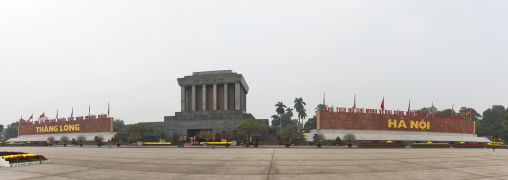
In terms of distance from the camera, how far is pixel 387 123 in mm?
68062

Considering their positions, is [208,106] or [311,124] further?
[311,124]

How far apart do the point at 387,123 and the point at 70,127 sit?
88822mm

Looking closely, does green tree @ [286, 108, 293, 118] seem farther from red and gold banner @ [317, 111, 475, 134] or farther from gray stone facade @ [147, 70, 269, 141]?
red and gold banner @ [317, 111, 475, 134]

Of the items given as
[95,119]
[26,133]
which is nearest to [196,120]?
[95,119]

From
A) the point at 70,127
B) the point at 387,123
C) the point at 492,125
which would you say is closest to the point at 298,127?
the point at 387,123

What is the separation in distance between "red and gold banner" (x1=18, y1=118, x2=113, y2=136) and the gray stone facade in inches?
527

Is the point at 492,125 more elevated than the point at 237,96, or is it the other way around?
the point at 237,96

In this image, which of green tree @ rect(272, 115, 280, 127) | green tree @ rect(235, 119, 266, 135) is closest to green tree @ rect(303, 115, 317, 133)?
green tree @ rect(272, 115, 280, 127)

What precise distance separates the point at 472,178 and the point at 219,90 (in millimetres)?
77490

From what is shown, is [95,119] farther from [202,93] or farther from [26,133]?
[26,133]

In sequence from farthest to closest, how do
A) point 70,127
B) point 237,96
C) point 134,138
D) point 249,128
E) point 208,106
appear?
point 208,106
point 70,127
point 237,96
point 134,138
point 249,128

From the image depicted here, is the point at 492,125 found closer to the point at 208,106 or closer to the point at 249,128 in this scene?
the point at 249,128

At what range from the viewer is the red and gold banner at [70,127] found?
80.6 m

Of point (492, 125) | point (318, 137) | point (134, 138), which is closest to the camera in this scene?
point (318, 137)
